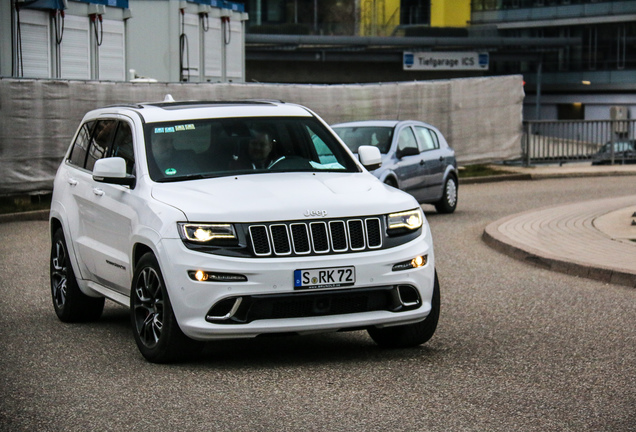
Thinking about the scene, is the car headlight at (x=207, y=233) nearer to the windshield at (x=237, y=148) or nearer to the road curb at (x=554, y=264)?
the windshield at (x=237, y=148)

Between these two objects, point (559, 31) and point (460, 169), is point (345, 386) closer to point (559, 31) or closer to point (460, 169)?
point (460, 169)

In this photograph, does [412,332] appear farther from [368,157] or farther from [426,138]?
[426,138]

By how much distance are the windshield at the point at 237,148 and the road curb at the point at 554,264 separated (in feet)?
12.8

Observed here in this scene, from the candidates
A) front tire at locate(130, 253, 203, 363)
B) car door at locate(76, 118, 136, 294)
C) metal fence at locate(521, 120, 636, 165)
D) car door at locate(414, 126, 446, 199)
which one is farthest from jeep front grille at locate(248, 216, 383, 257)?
metal fence at locate(521, 120, 636, 165)

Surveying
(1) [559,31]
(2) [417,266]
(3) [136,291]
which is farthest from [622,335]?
(1) [559,31]

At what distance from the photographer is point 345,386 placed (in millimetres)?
6707

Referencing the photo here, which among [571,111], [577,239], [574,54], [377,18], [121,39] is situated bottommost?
[571,111]

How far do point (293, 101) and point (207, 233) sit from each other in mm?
20387

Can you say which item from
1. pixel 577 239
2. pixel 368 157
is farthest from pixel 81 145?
pixel 577 239

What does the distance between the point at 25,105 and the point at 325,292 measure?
1523cm

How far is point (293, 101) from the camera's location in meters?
27.3

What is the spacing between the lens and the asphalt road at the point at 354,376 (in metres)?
5.91

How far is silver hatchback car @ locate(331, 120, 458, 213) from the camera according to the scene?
711 inches

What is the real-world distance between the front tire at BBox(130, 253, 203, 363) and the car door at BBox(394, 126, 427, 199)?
10.7 m
